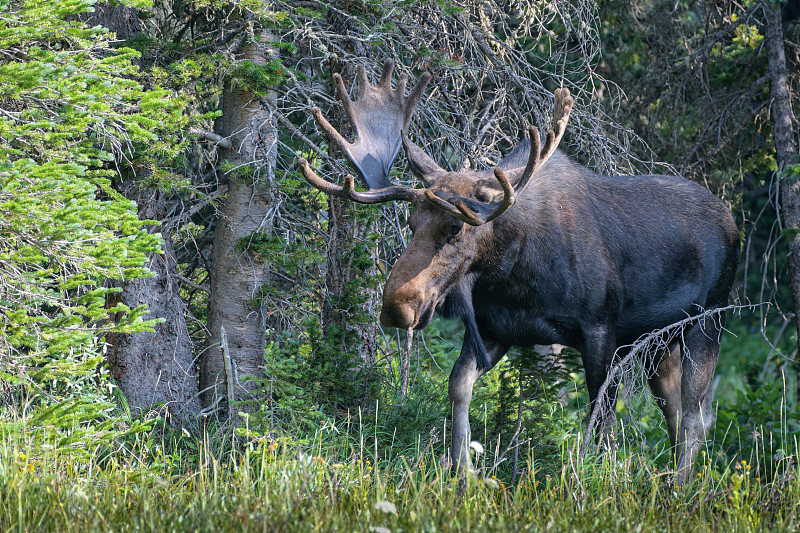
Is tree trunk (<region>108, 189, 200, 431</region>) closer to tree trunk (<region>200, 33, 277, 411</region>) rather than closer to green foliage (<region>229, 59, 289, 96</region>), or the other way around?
tree trunk (<region>200, 33, 277, 411</region>)

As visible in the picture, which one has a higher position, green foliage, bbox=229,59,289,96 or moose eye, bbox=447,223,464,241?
green foliage, bbox=229,59,289,96

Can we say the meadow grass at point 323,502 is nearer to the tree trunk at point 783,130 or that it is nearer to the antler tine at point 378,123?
the antler tine at point 378,123

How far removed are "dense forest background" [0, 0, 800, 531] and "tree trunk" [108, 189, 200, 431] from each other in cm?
2

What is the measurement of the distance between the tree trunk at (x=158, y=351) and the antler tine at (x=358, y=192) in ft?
4.78

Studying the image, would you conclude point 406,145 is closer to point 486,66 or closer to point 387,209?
point 387,209

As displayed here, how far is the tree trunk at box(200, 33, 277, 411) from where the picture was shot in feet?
19.7

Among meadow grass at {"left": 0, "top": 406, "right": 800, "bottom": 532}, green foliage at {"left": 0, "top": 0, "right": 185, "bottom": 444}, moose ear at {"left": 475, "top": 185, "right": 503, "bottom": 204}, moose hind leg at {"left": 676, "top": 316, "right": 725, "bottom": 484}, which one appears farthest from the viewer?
moose hind leg at {"left": 676, "top": 316, "right": 725, "bottom": 484}

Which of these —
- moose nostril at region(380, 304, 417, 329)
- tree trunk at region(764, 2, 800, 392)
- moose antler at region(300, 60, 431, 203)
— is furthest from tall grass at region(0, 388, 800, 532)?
tree trunk at region(764, 2, 800, 392)

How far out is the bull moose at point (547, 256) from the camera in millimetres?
5047

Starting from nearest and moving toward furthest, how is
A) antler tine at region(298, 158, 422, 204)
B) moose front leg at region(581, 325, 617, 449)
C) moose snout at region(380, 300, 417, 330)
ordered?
1. moose snout at region(380, 300, 417, 330)
2. antler tine at region(298, 158, 422, 204)
3. moose front leg at region(581, 325, 617, 449)

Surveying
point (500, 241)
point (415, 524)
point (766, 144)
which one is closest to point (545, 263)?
point (500, 241)

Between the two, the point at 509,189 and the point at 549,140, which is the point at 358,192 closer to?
the point at 509,189

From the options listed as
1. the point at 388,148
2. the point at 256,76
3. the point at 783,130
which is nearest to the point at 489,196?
the point at 388,148

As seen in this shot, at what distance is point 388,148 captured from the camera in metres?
5.72
